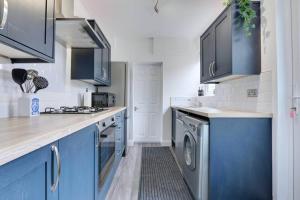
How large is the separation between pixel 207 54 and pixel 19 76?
242cm

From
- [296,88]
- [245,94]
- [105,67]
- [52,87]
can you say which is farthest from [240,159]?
[105,67]

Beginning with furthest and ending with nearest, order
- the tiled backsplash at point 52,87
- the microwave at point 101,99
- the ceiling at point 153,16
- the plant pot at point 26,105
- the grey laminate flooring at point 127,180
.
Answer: the microwave at point 101,99 → the ceiling at point 153,16 → the grey laminate flooring at point 127,180 → the plant pot at point 26,105 → the tiled backsplash at point 52,87

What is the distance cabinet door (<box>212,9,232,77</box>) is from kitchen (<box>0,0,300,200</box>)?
0.03 meters

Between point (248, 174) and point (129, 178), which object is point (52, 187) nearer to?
point (248, 174)

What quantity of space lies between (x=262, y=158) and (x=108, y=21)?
346cm

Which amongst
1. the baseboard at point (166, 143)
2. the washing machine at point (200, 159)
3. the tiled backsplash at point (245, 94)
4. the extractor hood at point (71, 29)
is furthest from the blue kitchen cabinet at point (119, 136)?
the baseboard at point (166, 143)

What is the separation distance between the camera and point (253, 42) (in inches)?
87.4

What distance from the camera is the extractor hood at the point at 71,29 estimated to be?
73.9 inches

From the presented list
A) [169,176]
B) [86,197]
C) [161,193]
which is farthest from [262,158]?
[86,197]

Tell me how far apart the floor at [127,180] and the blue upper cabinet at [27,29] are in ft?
5.41

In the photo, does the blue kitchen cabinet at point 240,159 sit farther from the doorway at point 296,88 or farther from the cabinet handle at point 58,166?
the cabinet handle at point 58,166

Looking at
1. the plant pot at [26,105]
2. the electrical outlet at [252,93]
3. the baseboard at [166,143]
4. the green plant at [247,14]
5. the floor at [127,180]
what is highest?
the green plant at [247,14]

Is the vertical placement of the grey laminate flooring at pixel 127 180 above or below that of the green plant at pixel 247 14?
below

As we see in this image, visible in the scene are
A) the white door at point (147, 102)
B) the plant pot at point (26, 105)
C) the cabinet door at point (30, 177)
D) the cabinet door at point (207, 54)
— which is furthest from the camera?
the white door at point (147, 102)
